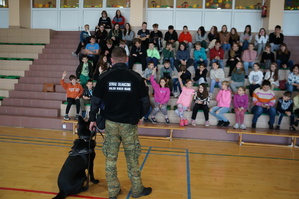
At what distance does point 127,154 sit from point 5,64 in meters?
8.39

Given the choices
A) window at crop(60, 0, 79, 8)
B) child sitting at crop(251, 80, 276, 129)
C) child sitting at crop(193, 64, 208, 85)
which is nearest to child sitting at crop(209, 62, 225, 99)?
child sitting at crop(193, 64, 208, 85)

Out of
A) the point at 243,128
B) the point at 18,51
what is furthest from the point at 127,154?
the point at 18,51

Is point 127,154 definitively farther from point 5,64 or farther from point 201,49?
point 5,64

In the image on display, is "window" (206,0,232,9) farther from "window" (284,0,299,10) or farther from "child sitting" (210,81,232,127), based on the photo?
"child sitting" (210,81,232,127)

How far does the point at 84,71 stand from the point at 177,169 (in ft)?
16.6

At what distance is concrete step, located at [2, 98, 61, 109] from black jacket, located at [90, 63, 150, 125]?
5.11 metres

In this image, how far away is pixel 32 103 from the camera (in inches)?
313

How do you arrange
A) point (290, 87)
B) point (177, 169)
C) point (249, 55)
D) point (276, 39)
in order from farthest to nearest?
point (276, 39) → point (249, 55) → point (290, 87) → point (177, 169)

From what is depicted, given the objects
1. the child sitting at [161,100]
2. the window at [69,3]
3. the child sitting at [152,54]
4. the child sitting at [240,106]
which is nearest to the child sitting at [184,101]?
the child sitting at [161,100]

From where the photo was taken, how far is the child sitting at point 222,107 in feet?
22.4

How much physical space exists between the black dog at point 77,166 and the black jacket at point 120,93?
52 centimetres

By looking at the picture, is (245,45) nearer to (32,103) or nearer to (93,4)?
(93,4)

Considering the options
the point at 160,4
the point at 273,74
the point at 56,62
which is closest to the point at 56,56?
the point at 56,62

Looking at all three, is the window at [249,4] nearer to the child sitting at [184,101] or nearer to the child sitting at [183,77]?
the child sitting at [183,77]
